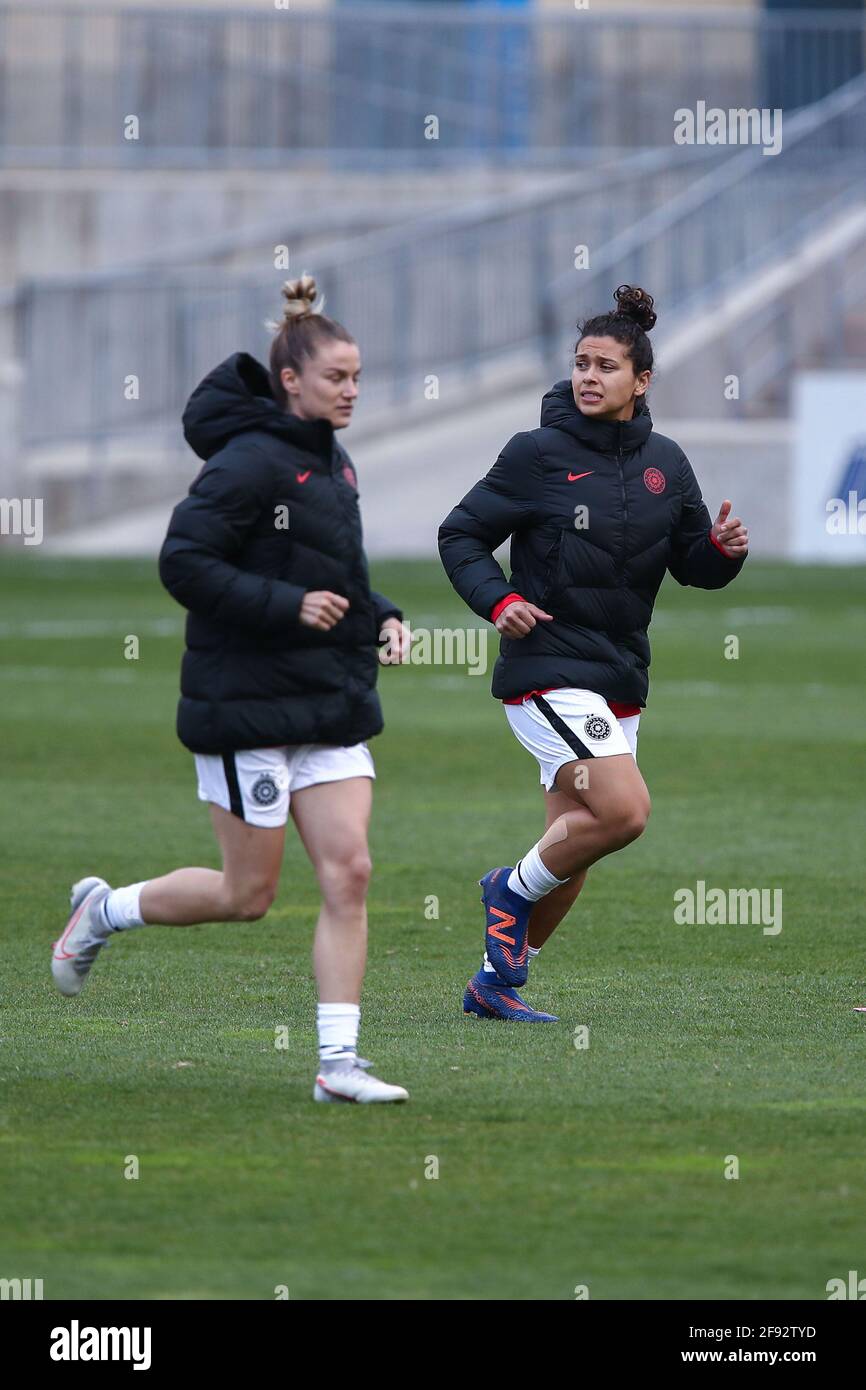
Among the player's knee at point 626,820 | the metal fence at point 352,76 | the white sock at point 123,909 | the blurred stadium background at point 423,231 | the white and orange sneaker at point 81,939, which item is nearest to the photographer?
the white sock at point 123,909

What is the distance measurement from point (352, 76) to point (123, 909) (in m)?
27.4

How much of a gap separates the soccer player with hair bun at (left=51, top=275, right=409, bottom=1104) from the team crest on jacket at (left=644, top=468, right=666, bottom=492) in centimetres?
131

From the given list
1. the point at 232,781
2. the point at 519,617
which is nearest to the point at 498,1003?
the point at 519,617

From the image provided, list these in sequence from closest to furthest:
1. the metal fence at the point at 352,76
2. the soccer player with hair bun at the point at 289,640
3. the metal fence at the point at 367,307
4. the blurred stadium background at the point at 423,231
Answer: the soccer player with hair bun at the point at 289,640 → the blurred stadium background at the point at 423,231 → the metal fence at the point at 367,307 → the metal fence at the point at 352,76

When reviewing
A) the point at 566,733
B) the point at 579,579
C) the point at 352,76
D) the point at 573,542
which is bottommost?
the point at 566,733

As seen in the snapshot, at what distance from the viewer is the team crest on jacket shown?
732cm

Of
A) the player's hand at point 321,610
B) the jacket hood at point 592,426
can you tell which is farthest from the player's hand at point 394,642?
the jacket hood at point 592,426

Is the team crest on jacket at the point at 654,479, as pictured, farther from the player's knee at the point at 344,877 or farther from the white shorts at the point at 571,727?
the player's knee at the point at 344,877

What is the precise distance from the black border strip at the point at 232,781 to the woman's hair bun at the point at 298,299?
1.09 meters

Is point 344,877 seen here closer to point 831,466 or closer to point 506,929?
point 506,929

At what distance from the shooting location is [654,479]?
734 centimetres

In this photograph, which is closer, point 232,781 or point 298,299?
point 232,781

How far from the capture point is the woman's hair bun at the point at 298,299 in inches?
247
